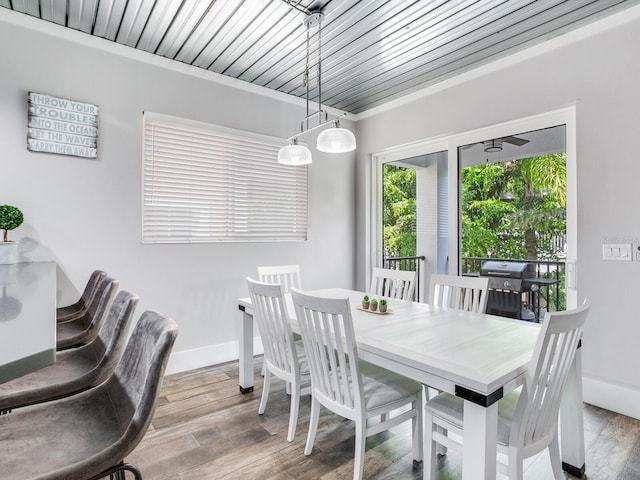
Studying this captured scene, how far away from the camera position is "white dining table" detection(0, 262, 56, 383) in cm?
67

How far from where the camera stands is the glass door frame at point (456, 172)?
270 cm

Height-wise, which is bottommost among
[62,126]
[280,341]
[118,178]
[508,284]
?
[280,341]

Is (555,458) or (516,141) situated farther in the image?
(516,141)

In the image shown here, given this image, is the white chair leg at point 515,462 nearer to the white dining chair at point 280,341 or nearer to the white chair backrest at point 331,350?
the white chair backrest at point 331,350

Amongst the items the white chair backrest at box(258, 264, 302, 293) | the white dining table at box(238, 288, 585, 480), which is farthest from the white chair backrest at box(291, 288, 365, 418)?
the white chair backrest at box(258, 264, 302, 293)

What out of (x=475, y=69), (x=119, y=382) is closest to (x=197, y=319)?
(x=119, y=382)

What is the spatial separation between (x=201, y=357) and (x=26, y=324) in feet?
8.13

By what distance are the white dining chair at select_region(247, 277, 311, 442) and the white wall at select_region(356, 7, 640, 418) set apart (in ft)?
6.97

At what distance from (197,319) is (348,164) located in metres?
2.49

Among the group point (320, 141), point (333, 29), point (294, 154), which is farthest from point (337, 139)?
point (333, 29)

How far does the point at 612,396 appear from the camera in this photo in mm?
2461

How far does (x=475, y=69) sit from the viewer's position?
10.4ft

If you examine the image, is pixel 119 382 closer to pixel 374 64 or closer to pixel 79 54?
pixel 79 54

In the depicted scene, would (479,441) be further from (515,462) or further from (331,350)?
(331,350)
